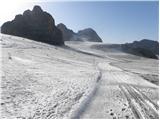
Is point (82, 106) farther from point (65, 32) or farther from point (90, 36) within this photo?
point (90, 36)

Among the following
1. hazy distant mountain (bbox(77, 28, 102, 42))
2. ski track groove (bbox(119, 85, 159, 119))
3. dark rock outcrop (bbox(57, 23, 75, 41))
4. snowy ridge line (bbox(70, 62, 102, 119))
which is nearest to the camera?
snowy ridge line (bbox(70, 62, 102, 119))

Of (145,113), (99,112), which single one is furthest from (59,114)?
(145,113)

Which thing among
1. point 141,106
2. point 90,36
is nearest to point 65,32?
point 90,36

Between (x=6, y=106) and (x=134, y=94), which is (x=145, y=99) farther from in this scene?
(x=6, y=106)

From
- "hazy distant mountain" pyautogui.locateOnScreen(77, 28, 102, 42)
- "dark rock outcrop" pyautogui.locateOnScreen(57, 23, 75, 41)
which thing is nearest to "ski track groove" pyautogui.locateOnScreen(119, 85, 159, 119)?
"dark rock outcrop" pyautogui.locateOnScreen(57, 23, 75, 41)

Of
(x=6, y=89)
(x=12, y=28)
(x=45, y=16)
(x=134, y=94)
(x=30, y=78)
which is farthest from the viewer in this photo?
(x=45, y=16)

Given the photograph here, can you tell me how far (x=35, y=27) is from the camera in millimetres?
78438

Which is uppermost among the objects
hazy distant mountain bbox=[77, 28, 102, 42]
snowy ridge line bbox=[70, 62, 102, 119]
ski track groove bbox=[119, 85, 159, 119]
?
hazy distant mountain bbox=[77, 28, 102, 42]

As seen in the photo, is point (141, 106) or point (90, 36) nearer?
point (141, 106)

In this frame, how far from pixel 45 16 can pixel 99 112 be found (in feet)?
254

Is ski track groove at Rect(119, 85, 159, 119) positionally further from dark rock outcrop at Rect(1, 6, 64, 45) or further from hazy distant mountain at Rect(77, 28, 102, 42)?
hazy distant mountain at Rect(77, 28, 102, 42)

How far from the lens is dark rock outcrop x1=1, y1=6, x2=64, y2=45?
76.2m

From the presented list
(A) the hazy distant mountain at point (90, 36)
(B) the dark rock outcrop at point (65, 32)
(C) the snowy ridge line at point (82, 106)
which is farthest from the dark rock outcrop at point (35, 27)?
(A) the hazy distant mountain at point (90, 36)

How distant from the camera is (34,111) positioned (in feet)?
28.2
